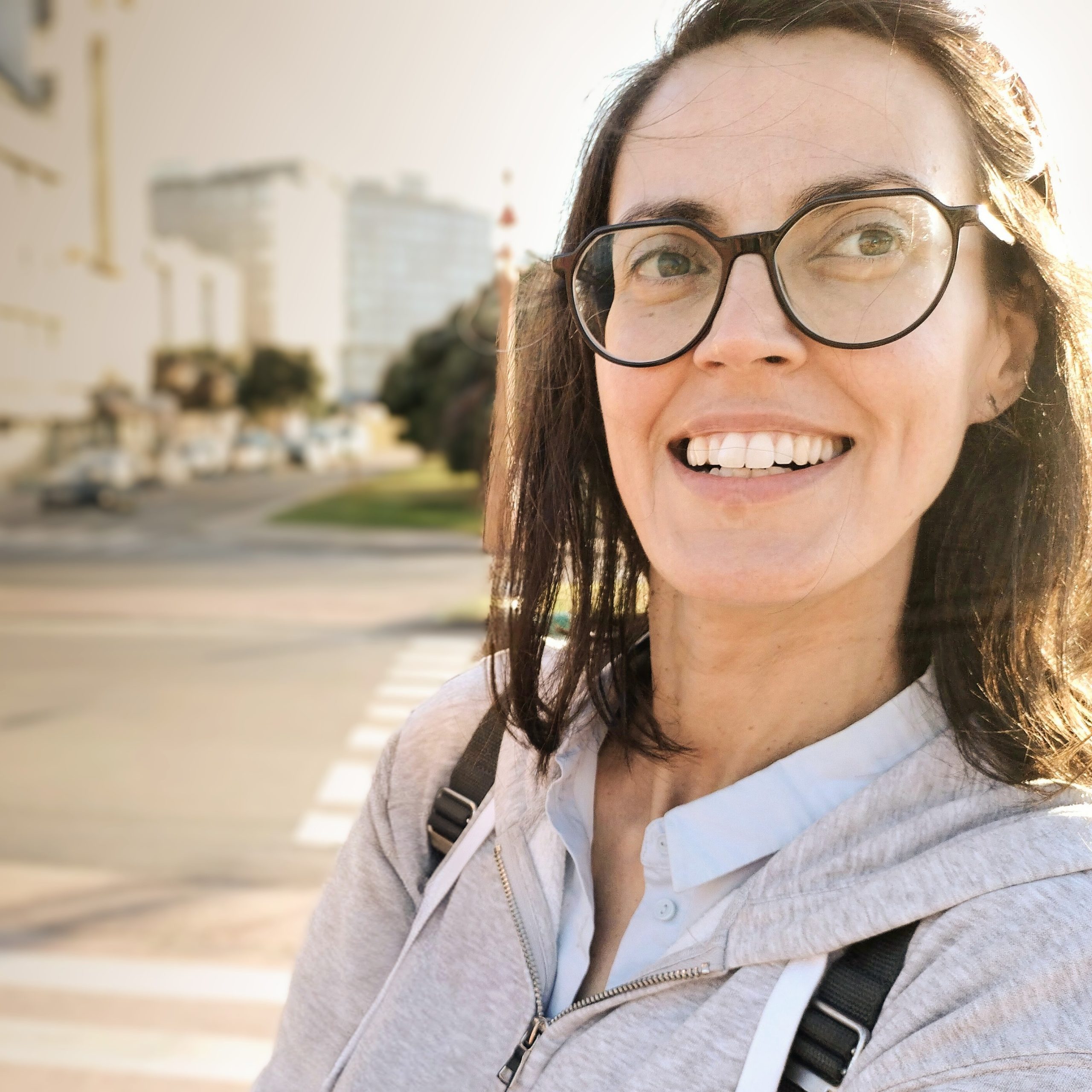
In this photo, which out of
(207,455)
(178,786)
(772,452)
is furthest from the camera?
(207,455)

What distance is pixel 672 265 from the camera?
1.19 metres

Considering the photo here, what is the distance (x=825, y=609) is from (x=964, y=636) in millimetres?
150

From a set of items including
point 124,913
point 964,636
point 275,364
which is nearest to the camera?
point 964,636

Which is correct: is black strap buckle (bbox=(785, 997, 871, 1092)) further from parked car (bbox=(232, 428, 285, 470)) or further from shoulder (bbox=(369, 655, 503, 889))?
parked car (bbox=(232, 428, 285, 470))

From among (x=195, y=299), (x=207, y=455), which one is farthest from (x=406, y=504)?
(x=195, y=299)

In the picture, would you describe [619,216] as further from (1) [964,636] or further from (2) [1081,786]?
(2) [1081,786]

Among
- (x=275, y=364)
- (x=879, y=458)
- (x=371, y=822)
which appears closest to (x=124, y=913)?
(x=371, y=822)

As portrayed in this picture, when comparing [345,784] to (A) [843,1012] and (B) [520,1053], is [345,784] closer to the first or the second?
(B) [520,1053]

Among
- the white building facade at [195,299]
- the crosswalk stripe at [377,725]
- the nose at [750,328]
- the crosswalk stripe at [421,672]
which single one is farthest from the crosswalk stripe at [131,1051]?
the white building facade at [195,299]

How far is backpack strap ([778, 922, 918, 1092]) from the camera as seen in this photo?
0.94 meters

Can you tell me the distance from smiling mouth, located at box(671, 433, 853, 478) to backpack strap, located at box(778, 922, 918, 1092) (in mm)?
454

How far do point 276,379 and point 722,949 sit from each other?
25.9 meters

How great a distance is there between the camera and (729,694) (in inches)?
52.0

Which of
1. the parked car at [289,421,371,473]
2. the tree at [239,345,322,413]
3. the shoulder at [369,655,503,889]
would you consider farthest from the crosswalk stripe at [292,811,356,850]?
the parked car at [289,421,371,473]
